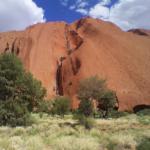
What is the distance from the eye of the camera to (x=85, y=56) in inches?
3903

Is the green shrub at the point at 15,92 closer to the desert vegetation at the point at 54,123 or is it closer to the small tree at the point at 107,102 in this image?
the desert vegetation at the point at 54,123

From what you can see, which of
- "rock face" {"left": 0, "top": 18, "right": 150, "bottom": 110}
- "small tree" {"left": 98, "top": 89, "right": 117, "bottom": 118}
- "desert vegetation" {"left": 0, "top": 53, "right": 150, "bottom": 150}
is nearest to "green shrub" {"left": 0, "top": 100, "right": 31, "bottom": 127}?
"desert vegetation" {"left": 0, "top": 53, "right": 150, "bottom": 150}

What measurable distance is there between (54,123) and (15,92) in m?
4.98

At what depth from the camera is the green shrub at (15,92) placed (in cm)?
3453

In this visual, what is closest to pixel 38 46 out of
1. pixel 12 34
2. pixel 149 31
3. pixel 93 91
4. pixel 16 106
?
pixel 12 34

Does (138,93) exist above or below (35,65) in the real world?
below

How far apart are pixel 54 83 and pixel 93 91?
140 ft

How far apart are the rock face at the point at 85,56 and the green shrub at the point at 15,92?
46.9 meters

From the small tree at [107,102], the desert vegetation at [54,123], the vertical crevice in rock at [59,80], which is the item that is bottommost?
the desert vegetation at [54,123]

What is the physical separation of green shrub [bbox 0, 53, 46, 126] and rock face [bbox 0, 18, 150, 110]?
A: 4692 centimetres

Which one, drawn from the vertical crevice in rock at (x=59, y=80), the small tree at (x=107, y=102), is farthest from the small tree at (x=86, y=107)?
the vertical crevice in rock at (x=59, y=80)

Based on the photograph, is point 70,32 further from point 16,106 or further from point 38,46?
point 16,106

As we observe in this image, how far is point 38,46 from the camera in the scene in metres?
110

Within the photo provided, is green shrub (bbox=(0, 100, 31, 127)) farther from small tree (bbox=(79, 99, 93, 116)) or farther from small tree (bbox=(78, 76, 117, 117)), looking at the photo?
small tree (bbox=(78, 76, 117, 117))
